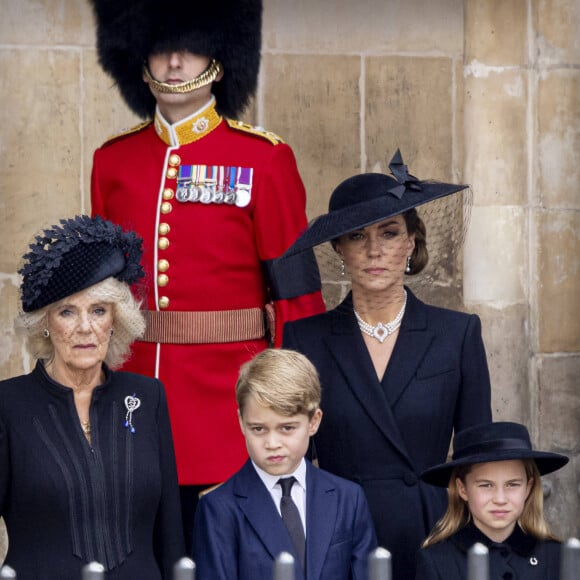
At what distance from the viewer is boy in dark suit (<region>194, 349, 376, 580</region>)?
156 inches

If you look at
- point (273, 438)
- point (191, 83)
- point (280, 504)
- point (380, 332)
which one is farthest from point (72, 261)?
point (191, 83)

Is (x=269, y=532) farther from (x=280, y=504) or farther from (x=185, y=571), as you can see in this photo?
(x=185, y=571)

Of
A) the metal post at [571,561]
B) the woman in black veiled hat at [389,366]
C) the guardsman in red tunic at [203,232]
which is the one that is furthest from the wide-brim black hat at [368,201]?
the metal post at [571,561]

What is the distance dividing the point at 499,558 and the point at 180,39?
1.89m

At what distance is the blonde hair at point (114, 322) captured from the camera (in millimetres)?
4078

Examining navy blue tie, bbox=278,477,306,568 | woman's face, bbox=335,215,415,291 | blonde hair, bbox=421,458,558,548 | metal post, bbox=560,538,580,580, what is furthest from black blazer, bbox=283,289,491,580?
metal post, bbox=560,538,580,580

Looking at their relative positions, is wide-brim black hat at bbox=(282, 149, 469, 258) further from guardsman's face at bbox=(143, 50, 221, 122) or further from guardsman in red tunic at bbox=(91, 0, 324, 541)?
guardsman's face at bbox=(143, 50, 221, 122)

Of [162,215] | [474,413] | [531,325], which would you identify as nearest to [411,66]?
[531,325]

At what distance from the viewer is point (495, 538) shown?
402 cm

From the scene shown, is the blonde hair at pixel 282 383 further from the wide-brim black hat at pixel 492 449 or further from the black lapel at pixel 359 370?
the wide-brim black hat at pixel 492 449

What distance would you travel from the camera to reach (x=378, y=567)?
9.93 feet

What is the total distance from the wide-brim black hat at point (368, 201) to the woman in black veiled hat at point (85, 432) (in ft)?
1.71

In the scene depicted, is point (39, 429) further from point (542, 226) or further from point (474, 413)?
point (542, 226)

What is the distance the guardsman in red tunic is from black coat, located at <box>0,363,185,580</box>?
0.77 meters
